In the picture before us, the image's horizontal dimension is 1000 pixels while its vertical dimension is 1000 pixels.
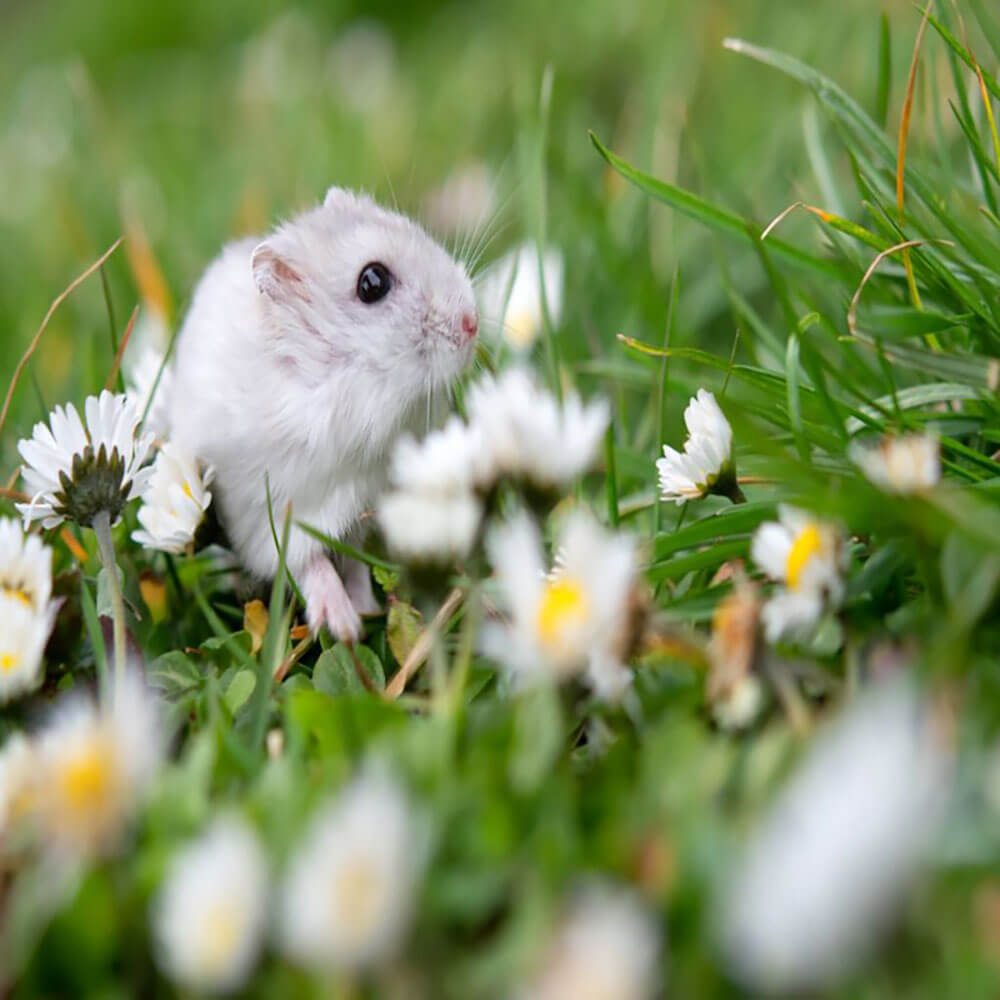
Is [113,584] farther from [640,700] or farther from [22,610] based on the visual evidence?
[640,700]

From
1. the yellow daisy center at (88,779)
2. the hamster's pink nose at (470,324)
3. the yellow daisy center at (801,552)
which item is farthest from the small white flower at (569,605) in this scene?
the hamster's pink nose at (470,324)

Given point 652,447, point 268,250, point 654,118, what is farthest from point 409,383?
point 654,118

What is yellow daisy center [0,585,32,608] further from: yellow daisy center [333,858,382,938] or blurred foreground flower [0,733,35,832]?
yellow daisy center [333,858,382,938]

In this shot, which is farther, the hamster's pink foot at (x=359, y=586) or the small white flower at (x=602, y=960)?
the hamster's pink foot at (x=359, y=586)

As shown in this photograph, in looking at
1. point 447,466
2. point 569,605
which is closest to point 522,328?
point 447,466

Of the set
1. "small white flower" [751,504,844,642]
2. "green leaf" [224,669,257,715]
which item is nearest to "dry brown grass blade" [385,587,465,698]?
"green leaf" [224,669,257,715]

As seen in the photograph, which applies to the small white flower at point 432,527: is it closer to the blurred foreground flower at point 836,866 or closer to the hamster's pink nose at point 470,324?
the blurred foreground flower at point 836,866
